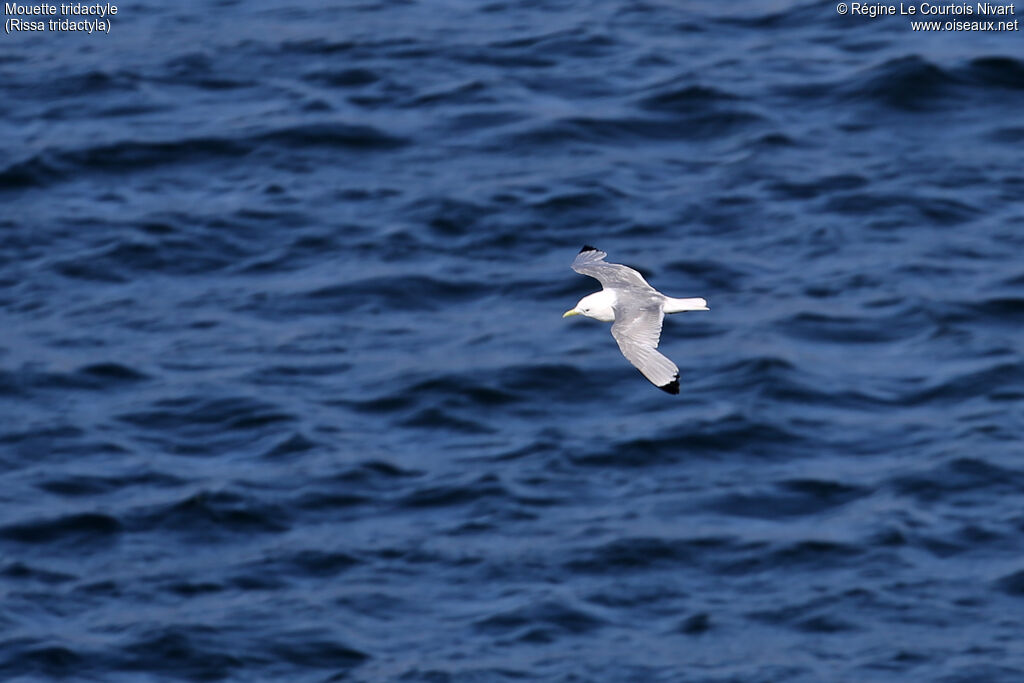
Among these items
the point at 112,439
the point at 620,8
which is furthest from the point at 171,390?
the point at 620,8

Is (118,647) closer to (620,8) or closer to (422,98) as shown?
(422,98)

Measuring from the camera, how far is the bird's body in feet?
38.7

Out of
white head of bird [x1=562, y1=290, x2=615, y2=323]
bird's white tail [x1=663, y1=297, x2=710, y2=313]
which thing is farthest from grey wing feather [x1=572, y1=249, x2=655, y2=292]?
bird's white tail [x1=663, y1=297, x2=710, y2=313]

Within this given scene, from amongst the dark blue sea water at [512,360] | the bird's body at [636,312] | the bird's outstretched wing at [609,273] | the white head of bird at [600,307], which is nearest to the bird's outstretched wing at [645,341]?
the bird's body at [636,312]

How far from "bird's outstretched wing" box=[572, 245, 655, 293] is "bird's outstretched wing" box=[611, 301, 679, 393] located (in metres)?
0.68

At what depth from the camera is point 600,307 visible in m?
13.5

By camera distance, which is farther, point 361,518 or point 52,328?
point 52,328

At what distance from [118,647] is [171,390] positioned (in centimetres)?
490

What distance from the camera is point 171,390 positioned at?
97.5ft

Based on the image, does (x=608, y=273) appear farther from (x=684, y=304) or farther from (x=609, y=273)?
(x=684, y=304)

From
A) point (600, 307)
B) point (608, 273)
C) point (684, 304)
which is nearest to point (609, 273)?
point (608, 273)

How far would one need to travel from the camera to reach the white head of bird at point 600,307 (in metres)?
13.4

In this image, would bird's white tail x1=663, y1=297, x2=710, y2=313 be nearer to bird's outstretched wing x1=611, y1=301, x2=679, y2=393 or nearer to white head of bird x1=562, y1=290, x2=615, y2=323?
bird's outstretched wing x1=611, y1=301, x2=679, y2=393

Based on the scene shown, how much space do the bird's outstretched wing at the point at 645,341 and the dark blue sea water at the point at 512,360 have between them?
12765mm
